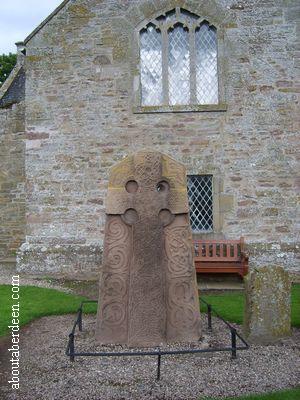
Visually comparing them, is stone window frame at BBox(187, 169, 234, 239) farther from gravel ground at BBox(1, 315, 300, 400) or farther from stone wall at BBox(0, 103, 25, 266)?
stone wall at BBox(0, 103, 25, 266)

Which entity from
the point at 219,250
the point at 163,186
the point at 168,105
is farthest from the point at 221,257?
the point at 163,186

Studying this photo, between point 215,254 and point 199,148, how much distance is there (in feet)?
8.37

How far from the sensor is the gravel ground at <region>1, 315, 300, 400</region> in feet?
13.8

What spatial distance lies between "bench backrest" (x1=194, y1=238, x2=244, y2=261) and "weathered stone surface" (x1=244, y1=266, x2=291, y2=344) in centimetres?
398

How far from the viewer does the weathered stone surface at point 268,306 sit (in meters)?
5.62

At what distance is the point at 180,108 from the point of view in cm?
1043

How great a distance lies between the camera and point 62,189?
1070cm

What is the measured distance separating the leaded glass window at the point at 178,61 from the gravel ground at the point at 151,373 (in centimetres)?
656

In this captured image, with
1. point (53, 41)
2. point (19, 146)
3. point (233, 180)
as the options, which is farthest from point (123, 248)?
point (19, 146)

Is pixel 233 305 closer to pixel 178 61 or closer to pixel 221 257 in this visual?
pixel 221 257

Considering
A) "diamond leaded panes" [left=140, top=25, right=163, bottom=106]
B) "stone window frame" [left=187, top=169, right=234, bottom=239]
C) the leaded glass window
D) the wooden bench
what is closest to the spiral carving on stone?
the wooden bench

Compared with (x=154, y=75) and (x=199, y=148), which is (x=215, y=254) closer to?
(x=199, y=148)

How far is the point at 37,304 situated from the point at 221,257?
4135mm

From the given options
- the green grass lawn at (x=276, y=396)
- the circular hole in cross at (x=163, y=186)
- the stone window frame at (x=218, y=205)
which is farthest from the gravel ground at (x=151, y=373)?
the stone window frame at (x=218, y=205)
